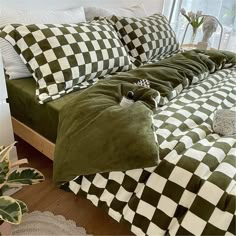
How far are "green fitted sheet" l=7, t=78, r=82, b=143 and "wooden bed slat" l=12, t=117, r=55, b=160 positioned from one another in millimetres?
24

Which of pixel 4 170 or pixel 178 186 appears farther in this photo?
pixel 4 170

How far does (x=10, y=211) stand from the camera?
2.72 ft

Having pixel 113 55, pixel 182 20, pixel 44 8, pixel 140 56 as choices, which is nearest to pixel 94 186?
pixel 113 55

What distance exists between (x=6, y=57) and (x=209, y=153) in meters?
1.11

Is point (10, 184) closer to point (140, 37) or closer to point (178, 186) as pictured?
point (178, 186)

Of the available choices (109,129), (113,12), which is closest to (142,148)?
(109,129)

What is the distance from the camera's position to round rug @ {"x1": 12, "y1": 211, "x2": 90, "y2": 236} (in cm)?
112

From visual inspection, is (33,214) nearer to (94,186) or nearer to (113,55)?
(94,186)

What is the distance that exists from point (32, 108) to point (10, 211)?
54cm

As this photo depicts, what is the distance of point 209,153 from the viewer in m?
0.83

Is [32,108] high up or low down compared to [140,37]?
down

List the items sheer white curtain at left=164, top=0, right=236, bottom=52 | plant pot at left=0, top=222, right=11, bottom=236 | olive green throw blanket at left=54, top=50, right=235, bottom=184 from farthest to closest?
sheer white curtain at left=164, top=0, right=236, bottom=52
plant pot at left=0, top=222, right=11, bottom=236
olive green throw blanket at left=54, top=50, right=235, bottom=184

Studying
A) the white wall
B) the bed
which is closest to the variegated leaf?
the bed

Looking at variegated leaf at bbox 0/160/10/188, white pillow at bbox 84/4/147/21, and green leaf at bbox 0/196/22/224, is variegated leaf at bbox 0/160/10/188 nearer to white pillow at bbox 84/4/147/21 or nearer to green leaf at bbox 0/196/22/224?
green leaf at bbox 0/196/22/224
